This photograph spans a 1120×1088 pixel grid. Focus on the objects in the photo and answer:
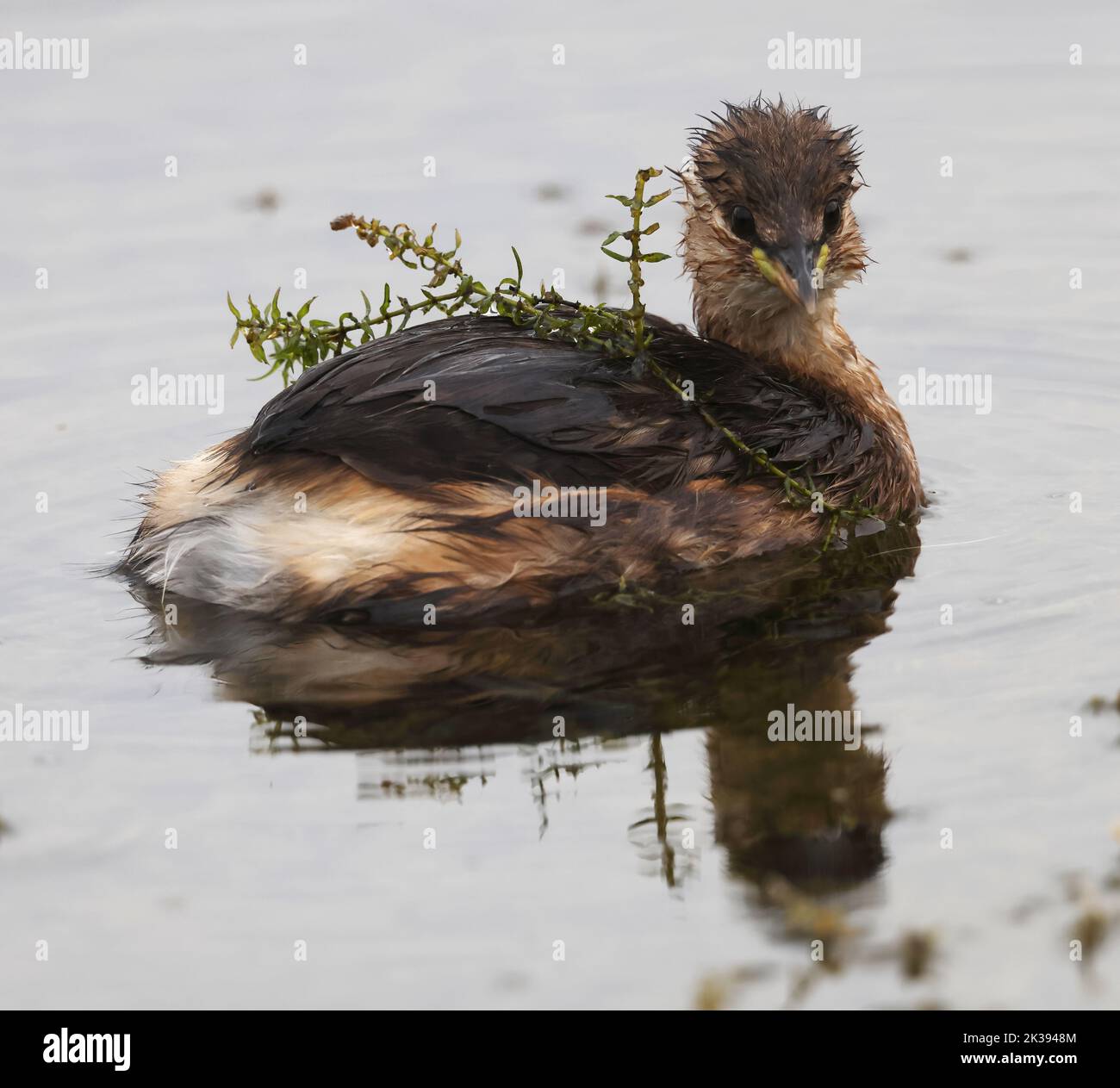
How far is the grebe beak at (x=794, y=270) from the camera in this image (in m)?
7.69

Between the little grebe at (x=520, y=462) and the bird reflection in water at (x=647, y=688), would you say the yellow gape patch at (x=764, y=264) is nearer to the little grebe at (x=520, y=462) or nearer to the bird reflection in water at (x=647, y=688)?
the little grebe at (x=520, y=462)

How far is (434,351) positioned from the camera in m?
7.51

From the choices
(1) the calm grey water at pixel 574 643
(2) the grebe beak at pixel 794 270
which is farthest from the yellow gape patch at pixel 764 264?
(1) the calm grey water at pixel 574 643

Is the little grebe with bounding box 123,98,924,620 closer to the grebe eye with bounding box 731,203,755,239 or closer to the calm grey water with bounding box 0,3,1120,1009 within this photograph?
the grebe eye with bounding box 731,203,755,239

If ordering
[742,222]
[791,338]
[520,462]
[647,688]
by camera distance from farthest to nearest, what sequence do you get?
[791,338]
[742,222]
[520,462]
[647,688]

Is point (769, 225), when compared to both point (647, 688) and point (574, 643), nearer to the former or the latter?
point (574, 643)

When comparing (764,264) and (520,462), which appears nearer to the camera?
(520,462)

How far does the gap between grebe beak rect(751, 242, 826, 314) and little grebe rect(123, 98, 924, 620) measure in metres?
0.01

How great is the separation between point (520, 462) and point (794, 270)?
139 centimetres

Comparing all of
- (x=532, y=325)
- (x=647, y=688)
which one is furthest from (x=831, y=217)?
(x=647, y=688)

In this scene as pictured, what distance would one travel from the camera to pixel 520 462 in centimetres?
725

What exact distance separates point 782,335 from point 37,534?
127 inches

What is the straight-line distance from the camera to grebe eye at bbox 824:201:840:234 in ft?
26.2

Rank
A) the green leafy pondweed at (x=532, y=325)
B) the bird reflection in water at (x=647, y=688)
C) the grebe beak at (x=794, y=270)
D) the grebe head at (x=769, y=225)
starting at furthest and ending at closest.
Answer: the grebe head at (x=769, y=225) < the grebe beak at (x=794, y=270) < the green leafy pondweed at (x=532, y=325) < the bird reflection in water at (x=647, y=688)
